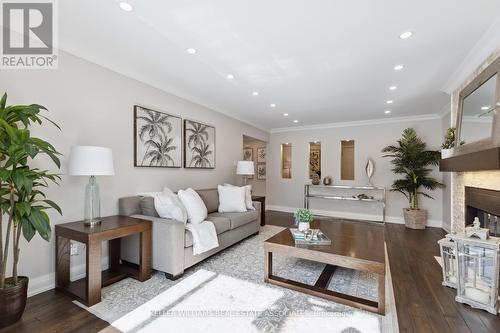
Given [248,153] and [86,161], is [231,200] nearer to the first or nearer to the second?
[86,161]

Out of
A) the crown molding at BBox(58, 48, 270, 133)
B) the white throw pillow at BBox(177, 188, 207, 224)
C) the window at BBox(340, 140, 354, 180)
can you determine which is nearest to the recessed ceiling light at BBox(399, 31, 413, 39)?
the white throw pillow at BBox(177, 188, 207, 224)

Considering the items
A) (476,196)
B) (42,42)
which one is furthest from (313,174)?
(42,42)

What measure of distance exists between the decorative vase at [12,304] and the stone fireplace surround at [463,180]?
171 inches

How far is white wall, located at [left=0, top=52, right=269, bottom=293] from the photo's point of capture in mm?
2153

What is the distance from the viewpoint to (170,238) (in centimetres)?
241

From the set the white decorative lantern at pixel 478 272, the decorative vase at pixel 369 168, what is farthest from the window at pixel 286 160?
the white decorative lantern at pixel 478 272

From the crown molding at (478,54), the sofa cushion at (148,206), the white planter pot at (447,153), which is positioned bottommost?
the sofa cushion at (148,206)

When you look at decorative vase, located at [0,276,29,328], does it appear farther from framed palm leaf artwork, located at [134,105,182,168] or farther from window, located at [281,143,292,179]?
window, located at [281,143,292,179]

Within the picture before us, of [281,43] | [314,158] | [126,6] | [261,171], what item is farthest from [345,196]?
[126,6]

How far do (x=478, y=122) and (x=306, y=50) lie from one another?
2106 millimetres

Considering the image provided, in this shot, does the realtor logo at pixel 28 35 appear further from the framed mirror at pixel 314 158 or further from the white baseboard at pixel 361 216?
the white baseboard at pixel 361 216

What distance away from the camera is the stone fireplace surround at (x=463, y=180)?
2.41 m

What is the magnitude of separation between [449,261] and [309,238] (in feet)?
4.08

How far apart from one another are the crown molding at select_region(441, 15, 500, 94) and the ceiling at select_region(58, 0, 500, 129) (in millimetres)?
70
